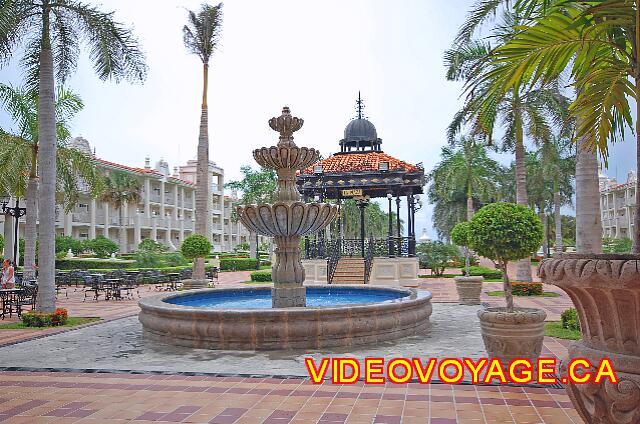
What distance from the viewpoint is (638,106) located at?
3.56 m

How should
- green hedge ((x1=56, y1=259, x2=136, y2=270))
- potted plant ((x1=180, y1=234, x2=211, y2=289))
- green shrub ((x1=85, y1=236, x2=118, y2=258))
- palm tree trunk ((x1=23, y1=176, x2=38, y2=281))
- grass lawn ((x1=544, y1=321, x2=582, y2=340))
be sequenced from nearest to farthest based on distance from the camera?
grass lawn ((x1=544, y1=321, x2=582, y2=340))
palm tree trunk ((x1=23, y1=176, x2=38, y2=281))
potted plant ((x1=180, y1=234, x2=211, y2=289))
green hedge ((x1=56, y1=259, x2=136, y2=270))
green shrub ((x1=85, y1=236, x2=118, y2=258))

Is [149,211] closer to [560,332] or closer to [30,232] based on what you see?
[30,232]

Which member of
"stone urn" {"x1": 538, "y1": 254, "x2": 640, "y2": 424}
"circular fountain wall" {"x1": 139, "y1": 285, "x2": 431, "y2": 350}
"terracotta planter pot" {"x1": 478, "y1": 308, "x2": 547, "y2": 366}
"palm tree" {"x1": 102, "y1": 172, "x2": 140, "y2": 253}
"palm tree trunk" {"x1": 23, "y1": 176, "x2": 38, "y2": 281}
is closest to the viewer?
"stone urn" {"x1": 538, "y1": 254, "x2": 640, "y2": 424}

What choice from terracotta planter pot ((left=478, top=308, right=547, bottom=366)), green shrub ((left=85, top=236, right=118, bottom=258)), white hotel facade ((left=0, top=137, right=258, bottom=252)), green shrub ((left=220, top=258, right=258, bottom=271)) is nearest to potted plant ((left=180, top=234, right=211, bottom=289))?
terracotta planter pot ((left=478, top=308, right=547, bottom=366))

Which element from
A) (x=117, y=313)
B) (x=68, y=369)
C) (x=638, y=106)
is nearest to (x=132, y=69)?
(x=117, y=313)

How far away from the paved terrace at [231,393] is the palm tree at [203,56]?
14581mm

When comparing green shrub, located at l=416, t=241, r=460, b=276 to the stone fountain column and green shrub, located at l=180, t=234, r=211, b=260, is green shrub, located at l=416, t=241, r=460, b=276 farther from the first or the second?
the stone fountain column

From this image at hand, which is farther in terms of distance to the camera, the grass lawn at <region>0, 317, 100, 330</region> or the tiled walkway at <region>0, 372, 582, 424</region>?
the grass lawn at <region>0, 317, 100, 330</region>

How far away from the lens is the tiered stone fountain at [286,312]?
8.59 meters

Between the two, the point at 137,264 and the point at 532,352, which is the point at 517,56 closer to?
the point at 532,352

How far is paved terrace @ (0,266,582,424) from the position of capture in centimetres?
520

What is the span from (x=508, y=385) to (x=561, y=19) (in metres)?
4.13

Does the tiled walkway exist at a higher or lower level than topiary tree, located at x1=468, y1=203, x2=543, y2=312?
lower

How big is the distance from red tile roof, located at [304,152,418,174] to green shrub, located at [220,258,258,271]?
15.4m
